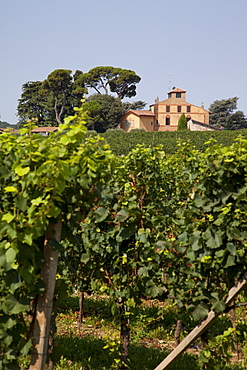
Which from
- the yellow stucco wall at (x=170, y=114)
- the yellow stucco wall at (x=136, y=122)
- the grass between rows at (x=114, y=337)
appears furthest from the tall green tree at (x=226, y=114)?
the grass between rows at (x=114, y=337)

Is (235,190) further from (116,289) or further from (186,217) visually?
(116,289)

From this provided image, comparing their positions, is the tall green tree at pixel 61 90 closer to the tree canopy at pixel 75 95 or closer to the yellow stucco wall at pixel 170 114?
the tree canopy at pixel 75 95

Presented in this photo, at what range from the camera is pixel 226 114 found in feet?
284

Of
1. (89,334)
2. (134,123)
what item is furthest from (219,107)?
(89,334)

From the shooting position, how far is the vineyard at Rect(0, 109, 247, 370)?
3.14m

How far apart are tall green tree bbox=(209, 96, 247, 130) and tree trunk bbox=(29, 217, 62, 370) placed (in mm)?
79657

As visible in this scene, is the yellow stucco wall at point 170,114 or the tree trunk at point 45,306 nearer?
the tree trunk at point 45,306

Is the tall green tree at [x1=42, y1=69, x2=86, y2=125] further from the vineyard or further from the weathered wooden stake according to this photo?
the weathered wooden stake

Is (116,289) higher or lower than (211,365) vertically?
higher

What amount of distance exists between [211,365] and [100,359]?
166cm

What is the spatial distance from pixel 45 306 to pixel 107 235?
1.85m

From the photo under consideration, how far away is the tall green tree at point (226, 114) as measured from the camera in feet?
268

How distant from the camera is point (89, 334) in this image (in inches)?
268

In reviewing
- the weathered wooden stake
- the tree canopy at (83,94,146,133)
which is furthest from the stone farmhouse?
the weathered wooden stake
